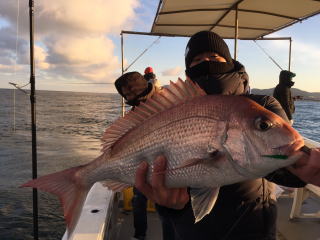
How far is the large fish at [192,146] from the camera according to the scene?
1.48 m

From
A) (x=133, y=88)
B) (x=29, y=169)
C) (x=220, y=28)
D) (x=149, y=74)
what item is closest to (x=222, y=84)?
(x=133, y=88)

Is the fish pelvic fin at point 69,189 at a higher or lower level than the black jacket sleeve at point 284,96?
lower

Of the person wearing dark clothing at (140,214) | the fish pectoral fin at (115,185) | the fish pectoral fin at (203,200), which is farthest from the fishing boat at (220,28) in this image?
the fish pectoral fin at (203,200)

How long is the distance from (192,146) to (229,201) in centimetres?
63

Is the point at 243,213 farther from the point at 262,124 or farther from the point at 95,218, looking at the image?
the point at 95,218

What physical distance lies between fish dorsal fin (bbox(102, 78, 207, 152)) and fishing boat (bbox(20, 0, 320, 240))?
1.35m

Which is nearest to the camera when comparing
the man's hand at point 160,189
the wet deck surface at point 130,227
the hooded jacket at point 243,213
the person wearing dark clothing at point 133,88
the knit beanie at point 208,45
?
the man's hand at point 160,189

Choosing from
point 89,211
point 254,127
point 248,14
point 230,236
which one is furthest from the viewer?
point 248,14

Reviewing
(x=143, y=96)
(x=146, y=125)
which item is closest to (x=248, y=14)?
(x=143, y=96)

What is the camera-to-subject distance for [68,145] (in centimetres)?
1828

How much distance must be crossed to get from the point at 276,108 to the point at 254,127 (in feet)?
1.77

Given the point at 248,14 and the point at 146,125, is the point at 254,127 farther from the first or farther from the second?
the point at 248,14

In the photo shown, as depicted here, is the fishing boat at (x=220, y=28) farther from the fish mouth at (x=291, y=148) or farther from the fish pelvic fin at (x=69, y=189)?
the fish mouth at (x=291, y=148)

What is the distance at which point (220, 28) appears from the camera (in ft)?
23.8
